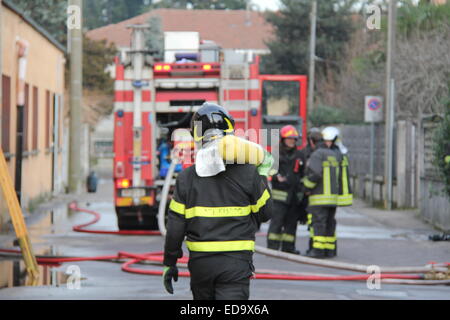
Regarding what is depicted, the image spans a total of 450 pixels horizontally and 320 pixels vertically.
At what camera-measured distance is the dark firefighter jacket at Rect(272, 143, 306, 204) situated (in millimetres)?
12922

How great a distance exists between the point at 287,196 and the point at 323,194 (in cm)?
56

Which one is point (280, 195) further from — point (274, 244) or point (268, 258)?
point (268, 258)

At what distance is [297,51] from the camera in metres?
46.9

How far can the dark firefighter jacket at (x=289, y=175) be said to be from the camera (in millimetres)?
12922

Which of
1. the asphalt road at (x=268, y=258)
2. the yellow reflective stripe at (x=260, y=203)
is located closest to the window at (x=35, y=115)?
the asphalt road at (x=268, y=258)

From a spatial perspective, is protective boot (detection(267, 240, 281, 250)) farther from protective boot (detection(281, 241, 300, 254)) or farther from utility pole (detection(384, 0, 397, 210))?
utility pole (detection(384, 0, 397, 210))

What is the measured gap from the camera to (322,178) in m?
12.6

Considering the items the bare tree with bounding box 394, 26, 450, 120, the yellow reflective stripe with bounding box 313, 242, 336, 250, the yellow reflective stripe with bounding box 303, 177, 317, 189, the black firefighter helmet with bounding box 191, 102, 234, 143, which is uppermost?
the bare tree with bounding box 394, 26, 450, 120

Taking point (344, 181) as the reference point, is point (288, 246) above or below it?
below

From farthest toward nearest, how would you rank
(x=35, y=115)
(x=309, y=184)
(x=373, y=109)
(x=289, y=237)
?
(x=35, y=115), (x=373, y=109), (x=289, y=237), (x=309, y=184)

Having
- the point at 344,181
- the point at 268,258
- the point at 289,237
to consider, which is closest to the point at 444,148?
the point at 344,181

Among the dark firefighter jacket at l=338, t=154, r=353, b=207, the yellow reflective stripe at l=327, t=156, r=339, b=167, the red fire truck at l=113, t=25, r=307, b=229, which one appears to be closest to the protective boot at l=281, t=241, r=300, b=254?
the dark firefighter jacket at l=338, t=154, r=353, b=207

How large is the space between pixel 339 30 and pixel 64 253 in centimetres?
3456

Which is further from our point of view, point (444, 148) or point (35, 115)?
point (35, 115)
